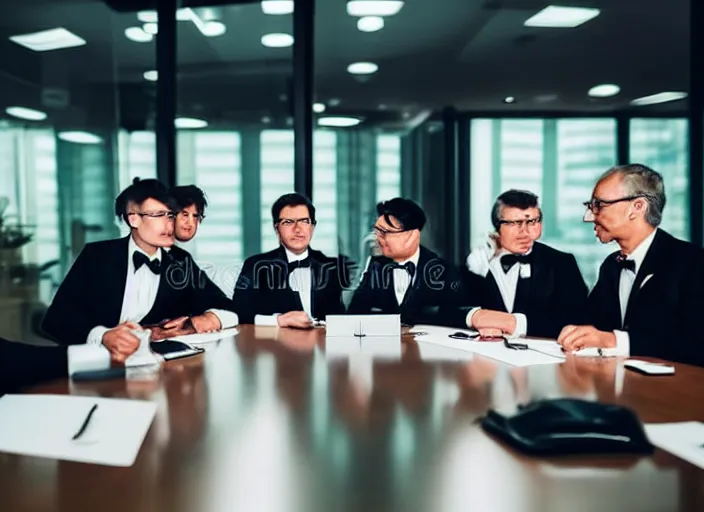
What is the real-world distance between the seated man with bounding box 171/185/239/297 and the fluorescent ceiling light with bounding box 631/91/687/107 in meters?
2.81

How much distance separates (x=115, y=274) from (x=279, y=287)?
2.70ft

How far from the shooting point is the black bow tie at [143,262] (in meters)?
2.85

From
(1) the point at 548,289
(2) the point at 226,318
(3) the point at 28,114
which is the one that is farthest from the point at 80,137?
(1) the point at 548,289

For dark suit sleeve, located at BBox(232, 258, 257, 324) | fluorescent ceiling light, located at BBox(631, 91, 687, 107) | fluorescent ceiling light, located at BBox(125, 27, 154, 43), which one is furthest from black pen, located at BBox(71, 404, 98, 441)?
fluorescent ceiling light, located at BBox(631, 91, 687, 107)

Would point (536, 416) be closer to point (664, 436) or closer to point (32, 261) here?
→ point (664, 436)

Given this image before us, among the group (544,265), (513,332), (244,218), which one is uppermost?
(244,218)

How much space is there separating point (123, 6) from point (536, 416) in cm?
405

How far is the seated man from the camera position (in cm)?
327

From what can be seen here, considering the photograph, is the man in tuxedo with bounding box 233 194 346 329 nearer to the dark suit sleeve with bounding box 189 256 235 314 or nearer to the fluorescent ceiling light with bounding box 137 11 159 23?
the dark suit sleeve with bounding box 189 256 235 314

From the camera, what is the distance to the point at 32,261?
4.73m

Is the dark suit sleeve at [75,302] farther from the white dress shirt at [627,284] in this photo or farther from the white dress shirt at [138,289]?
the white dress shirt at [627,284]

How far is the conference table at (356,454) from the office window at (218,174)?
2241 millimetres

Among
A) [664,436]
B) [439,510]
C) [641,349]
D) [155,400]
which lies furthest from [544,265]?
[439,510]

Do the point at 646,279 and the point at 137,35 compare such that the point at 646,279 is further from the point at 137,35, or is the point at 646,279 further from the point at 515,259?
the point at 137,35
